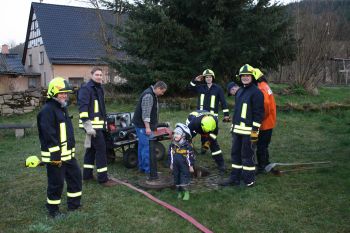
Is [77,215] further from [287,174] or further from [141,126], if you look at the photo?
[287,174]

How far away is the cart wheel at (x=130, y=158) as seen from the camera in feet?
25.6

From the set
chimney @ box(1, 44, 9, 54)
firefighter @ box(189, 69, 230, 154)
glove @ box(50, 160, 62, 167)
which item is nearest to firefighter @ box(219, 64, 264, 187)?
firefighter @ box(189, 69, 230, 154)

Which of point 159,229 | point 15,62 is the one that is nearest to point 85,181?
point 159,229

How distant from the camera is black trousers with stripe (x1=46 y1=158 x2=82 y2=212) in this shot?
5.15 metres

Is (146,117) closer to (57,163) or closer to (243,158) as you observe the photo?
(243,158)

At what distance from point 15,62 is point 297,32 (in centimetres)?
3107

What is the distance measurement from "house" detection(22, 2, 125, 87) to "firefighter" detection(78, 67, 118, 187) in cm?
2795

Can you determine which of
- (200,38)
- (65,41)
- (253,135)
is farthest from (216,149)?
(65,41)

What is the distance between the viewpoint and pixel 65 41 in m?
35.2

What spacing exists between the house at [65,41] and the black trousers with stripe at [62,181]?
29267 mm

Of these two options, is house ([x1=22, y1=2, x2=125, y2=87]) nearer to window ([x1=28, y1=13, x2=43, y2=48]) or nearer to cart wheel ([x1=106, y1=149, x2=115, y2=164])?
window ([x1=28, y1=13, x2=43, y2=48])

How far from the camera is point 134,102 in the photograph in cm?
1700

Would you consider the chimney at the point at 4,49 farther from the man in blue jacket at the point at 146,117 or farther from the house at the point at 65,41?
the man in blue jacket at the point at 146,117

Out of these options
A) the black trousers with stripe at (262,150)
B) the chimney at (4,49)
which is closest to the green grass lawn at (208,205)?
the black trousers with stripe at (262,150)
